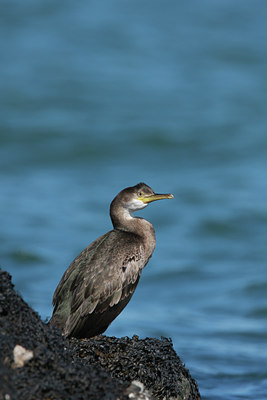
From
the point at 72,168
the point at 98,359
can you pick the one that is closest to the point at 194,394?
the point at 98,359

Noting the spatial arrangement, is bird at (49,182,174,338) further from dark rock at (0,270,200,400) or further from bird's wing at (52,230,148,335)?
dark rock at (0,270,200,400)

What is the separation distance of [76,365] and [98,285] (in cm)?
190

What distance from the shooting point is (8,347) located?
4.44 metres

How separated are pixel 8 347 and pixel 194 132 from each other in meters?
16.8

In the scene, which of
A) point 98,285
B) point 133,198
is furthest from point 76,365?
point 133,198

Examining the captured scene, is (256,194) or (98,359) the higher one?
(256,194)

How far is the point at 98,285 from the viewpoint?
6.74 metres

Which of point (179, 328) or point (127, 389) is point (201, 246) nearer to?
point (179, 328)

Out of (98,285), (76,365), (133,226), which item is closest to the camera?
(76,365)

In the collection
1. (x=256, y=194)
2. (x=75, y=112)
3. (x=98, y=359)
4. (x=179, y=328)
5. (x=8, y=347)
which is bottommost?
(x=8, y=347)

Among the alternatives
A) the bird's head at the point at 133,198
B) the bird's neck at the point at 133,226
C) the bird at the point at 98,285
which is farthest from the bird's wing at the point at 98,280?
the bird's head at the point at 133,198

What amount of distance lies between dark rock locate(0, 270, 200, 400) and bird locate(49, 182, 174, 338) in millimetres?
358

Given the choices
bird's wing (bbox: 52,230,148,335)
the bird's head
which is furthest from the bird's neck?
bird's wing (bbox: 52,230,148,335)

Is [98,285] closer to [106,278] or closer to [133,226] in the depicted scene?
[106,278]
